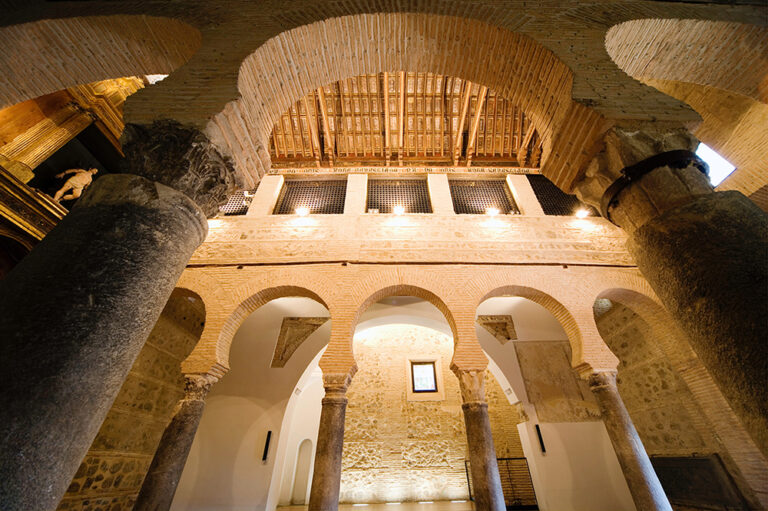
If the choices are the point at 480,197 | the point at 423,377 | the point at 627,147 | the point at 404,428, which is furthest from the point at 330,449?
the point at 480,197

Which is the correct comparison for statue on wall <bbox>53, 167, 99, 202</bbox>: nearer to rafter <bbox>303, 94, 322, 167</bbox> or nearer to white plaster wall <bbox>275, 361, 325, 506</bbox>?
rafter <bbox>303, 94, 322, 167</bbox>

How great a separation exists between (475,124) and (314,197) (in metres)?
4.74

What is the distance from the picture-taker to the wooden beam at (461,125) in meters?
8.02

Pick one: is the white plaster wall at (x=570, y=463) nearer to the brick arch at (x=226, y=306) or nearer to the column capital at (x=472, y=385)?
the column capital at (x=472, y=385)

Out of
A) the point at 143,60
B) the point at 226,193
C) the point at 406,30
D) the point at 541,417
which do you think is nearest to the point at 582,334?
the point at 541,417

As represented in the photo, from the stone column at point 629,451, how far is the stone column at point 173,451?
6.09 metres

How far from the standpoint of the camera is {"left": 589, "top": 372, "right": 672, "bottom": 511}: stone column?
4.33 m

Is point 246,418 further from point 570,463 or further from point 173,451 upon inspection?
point 570,463

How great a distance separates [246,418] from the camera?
7.06m

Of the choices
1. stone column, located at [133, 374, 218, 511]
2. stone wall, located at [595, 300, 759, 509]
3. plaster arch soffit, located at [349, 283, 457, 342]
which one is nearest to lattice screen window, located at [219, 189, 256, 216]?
plaster arch soffit, located at [349, 283, 457, 342]

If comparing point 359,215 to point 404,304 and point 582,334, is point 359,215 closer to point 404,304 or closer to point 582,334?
point 404,304

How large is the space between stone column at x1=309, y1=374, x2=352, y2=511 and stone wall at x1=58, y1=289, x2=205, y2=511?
Result: 12.1 ft

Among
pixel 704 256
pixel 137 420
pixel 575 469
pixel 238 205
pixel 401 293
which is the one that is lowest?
pixel 575 469

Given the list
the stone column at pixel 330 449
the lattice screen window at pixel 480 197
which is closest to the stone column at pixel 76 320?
the stone column at pixel 330 449
